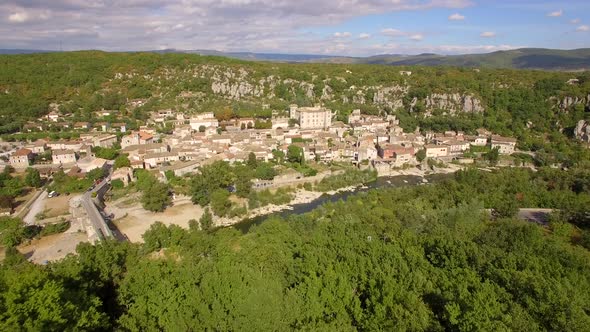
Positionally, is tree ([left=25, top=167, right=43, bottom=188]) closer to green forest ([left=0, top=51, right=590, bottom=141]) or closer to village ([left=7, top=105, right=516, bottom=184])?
village ([left=7, top=105, right=516, bottom=184])

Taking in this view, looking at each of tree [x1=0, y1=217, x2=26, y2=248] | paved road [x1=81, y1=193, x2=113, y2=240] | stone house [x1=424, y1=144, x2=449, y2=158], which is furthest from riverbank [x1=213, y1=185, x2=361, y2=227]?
stone house [x1=424, y1=144, x2=449, y2=158]

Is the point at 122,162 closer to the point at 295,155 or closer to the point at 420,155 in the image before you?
the point at 295,155

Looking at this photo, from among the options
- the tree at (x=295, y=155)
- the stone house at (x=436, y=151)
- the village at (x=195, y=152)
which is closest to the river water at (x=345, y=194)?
the village at (x=195, y=152)

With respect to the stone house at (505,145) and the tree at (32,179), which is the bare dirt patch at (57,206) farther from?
the stone house at (505,145)

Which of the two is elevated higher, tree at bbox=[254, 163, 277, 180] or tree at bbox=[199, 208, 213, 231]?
tree at bbox=[254, 163, 277, 180]

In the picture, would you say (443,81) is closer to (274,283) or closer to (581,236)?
(581,236)

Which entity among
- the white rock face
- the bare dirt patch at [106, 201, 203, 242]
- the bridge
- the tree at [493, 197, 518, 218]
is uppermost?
the white rock face

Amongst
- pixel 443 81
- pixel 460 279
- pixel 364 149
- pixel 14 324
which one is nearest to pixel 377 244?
pixel 460 279
